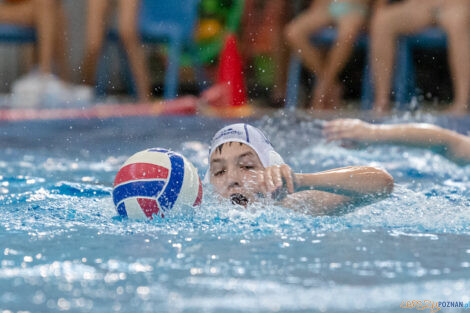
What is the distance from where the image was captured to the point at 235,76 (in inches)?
245

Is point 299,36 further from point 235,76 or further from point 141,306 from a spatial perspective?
point 141,306

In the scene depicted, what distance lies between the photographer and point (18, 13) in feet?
18.7

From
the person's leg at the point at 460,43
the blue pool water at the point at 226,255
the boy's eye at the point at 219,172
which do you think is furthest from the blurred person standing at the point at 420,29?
the boy's eye at the point at 219,172

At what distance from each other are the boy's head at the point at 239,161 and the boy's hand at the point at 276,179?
0.33m

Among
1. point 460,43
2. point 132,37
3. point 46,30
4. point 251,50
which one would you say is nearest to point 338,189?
point 460,43

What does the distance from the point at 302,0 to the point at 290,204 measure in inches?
161

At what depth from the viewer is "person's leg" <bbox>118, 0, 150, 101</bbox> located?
5754mm

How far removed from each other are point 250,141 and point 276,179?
68 cm

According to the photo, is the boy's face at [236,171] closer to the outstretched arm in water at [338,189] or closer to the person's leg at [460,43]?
the outstretched arm in water at [338,189]

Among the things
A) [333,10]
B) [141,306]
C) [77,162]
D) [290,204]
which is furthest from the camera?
[333,10]

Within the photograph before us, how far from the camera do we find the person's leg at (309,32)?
17.8 ft

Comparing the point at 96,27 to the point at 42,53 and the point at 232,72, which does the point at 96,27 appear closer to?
the point at 42,53

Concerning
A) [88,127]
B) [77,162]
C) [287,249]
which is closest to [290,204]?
[287,249]

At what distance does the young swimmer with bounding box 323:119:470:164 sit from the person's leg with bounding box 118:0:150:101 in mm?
3306
